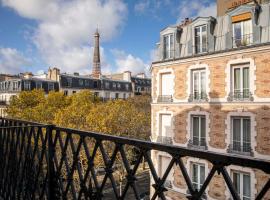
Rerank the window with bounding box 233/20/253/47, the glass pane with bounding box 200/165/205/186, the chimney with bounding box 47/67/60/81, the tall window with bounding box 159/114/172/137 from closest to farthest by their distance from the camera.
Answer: the window with bounding box 233/20/253/47 → the glass pane with bounding box 200/165/205/186 → the tall window with bounding box 159/114/172/137 → the chimney with bounding box 47/67/60/81

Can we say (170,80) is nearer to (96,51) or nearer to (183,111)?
(183,111)

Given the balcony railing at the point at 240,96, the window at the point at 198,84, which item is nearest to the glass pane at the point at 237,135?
the balcony railing at the point at 240,96

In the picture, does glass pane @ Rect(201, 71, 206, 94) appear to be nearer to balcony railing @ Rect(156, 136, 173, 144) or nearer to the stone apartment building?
the stone apartment building

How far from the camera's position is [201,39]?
15625mm

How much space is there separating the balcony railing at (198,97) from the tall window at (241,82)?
1.69 m

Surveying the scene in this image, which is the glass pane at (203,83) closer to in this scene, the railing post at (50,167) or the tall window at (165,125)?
the tall window at (165,125)

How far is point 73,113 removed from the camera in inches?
859

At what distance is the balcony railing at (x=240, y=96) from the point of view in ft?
42.6

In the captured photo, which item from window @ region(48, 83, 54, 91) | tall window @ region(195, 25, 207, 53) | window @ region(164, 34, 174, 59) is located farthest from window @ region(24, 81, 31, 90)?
tall window @ region(195, 25, 207, 53)

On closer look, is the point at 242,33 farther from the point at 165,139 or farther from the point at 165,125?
the point at 165,139

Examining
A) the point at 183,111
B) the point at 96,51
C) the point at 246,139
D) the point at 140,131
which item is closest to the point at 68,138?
the point at 246,139

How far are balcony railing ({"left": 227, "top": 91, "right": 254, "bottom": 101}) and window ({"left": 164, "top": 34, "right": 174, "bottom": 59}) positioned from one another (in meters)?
4.81

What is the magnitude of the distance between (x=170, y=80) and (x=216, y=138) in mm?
4804

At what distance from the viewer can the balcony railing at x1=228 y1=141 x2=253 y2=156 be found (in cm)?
1285
